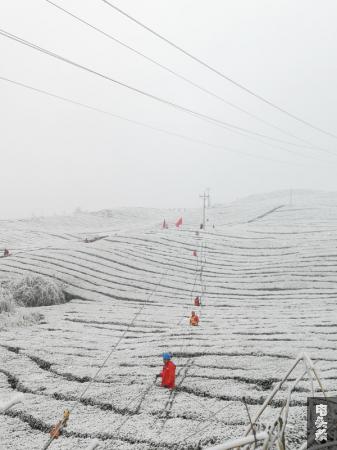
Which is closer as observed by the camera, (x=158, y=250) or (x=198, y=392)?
(x=198, y=392)

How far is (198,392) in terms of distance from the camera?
18.2 ft

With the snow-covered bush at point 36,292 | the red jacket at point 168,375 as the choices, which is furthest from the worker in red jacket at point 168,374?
the snow-covered bush at point 36,292

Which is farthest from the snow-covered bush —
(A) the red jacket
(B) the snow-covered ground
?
(A) the red jacket

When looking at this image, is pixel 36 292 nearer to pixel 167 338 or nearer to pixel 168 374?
pixel 167 338

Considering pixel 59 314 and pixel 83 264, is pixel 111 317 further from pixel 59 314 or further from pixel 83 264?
pixel 83 264

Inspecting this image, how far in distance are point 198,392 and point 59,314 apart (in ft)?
19.6

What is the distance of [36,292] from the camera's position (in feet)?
38.0

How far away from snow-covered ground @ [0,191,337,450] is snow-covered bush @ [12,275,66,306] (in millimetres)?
616

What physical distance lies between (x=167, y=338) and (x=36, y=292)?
5086mm

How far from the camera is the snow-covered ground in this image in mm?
4824

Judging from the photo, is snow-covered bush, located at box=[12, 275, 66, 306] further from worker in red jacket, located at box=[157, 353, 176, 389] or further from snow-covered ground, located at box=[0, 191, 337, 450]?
A: worker in red jacket, located at box=[157, 353, 176, 389]

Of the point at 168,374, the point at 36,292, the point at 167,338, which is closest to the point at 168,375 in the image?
the point at 168,374

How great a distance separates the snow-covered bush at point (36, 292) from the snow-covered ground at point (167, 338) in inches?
24.3

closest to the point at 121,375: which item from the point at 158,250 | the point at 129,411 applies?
the point at 129,411
